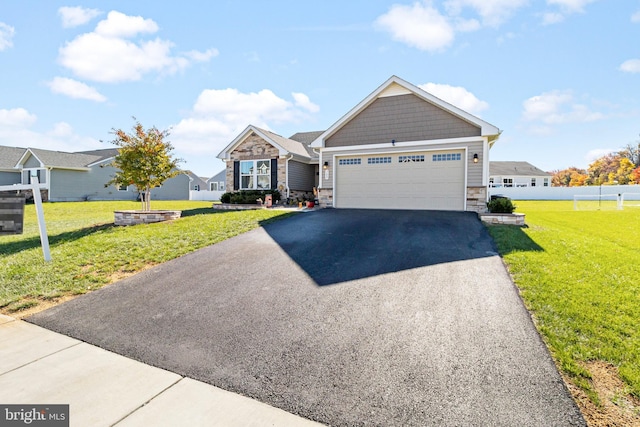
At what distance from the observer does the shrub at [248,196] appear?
57.2ft

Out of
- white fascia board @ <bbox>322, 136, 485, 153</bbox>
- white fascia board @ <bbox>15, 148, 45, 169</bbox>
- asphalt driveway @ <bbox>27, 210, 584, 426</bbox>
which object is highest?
white fascia board @ <bbox>15, 148, 45, 169</bbox>

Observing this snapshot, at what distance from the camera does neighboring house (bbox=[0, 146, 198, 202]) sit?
25.7 metres

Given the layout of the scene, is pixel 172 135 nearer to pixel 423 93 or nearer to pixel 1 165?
pixel 423 93

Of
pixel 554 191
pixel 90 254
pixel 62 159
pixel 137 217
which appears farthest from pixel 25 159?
pixel 554 191

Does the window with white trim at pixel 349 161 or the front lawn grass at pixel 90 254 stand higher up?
the window with white trim at pixel 349 161

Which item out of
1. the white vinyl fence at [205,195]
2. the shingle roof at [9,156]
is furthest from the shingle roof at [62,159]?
the white vinyl fence at [205,195]

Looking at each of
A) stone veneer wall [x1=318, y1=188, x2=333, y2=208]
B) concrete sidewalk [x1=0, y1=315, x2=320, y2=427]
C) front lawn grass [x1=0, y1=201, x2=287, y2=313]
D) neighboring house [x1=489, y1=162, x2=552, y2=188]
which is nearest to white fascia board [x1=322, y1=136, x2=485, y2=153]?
stone veneer wall [x1=318, y1=188, x2=333, y2=208]

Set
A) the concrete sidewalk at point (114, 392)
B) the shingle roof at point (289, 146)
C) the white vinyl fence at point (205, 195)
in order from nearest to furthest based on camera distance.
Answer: the concrete sidewalk at point (114, 392) → the shingle roof at point (289, 146) → the white vinyl fence at point (205, 195)

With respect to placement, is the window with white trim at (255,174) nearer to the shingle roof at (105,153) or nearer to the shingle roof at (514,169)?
the shingle roof at (105,153)

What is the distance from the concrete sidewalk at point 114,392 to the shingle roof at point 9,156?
34382 millimetres

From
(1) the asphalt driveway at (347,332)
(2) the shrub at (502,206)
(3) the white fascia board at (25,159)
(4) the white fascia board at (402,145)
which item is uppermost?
(3) the white fascia board at (25,159)

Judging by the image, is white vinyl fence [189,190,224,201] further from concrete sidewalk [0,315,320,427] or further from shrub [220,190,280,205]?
concrete sidewalk [0,315,320,427]

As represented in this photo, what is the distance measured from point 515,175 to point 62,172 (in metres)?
52.8

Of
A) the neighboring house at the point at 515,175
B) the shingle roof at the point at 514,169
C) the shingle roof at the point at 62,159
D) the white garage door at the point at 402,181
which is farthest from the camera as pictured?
the shingle roof at the point at 514,169
